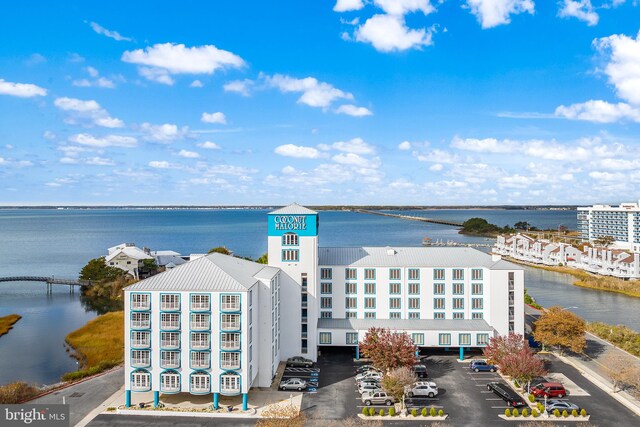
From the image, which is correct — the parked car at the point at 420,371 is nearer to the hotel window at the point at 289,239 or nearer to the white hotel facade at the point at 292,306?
the white hotel facade at the point at 292,306

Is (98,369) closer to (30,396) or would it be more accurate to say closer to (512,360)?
(30,396)

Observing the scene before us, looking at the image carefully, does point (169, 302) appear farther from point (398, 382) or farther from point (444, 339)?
point (444, 339)

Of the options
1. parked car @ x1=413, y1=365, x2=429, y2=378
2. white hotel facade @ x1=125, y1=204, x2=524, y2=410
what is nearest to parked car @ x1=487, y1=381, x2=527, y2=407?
parked car @ x1=413, y1=365, x2=429, y2=378

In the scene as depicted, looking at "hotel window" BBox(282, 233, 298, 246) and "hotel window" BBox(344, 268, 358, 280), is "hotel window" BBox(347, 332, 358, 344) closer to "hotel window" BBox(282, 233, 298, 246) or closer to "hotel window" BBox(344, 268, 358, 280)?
"hotel window" BBox(344, 268, 358, 280)

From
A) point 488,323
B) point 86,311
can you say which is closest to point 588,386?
point 488,323

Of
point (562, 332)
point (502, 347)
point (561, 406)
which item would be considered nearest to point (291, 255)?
point (502, 347)

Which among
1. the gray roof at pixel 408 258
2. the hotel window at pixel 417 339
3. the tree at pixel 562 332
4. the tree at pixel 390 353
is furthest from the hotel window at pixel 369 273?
the tree at pixel 562 332
